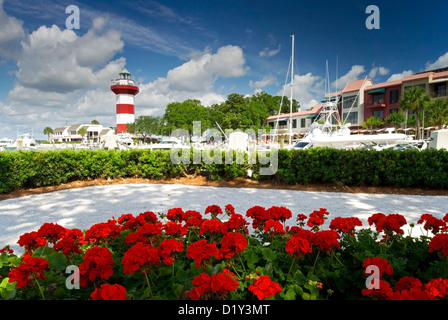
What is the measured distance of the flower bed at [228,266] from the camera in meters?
1.56

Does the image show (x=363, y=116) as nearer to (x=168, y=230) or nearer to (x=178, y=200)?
(x=178, y=200)

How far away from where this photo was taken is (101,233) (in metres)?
2.41

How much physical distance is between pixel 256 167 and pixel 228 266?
7.92m

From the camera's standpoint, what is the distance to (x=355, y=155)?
8672mm

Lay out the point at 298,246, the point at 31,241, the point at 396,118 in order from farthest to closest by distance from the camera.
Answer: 1. the point at 396,118
2. the point at 31,241
3. the point at 298,246

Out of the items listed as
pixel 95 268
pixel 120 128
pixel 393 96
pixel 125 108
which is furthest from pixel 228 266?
pixel 393 96

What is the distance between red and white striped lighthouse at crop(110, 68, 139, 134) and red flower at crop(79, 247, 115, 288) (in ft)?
153

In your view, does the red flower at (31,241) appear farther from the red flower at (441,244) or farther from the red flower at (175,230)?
the red flower at (441,244)

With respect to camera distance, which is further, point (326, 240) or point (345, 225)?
point (345, 225)

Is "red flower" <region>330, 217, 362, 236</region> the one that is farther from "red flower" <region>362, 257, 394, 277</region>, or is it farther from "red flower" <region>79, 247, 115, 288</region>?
"red flower" <region>79, 247, 115, 288</region>

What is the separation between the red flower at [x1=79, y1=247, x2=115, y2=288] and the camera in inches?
64.5

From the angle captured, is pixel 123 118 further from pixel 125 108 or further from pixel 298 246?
pixel 298 246

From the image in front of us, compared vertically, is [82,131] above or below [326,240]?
above
